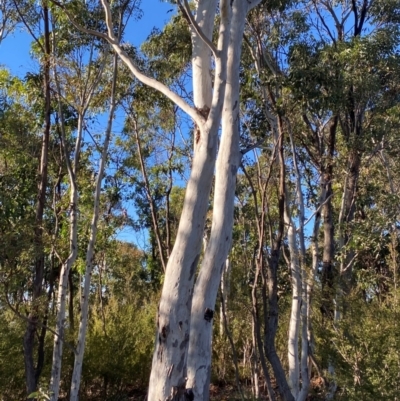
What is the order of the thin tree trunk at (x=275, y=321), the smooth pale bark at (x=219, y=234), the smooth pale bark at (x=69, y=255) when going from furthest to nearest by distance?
the smooth pale bark at (x=69, y=255), the thin tree trunk at (x=275, y=321), the smooth pale bark at (x=219, y=234)

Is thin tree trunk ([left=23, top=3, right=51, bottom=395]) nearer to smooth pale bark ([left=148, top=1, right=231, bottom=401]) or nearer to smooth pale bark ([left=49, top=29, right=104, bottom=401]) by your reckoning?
smooth pale bark ([left=49, top=29, right=104, bottom=401])

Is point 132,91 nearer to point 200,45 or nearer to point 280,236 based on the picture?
point 280,236

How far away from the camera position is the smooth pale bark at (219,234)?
360 cm

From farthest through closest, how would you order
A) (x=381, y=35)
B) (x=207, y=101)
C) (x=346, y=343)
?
(x=381, y=35)
(x=346, y=343)
(x=207, y=101)

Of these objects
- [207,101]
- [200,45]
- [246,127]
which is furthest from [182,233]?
[246,127]

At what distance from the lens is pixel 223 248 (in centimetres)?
385

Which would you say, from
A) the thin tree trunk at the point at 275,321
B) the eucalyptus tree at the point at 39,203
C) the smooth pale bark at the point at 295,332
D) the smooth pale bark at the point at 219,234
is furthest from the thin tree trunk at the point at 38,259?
the smooth pale bark at the point at 219,234

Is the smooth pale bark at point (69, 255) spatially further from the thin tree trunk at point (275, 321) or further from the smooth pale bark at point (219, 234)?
the smooth pale bark at point (219, 234)

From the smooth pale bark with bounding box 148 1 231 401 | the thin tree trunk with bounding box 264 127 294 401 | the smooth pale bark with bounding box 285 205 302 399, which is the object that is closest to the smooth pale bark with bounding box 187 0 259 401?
the smooth pale bark with bounding box 148 1 231 401

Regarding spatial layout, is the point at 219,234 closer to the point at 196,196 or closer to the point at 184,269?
the point at 196,196

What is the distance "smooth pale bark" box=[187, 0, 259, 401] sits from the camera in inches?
142

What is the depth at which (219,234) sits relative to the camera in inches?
152

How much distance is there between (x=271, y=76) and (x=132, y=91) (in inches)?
107

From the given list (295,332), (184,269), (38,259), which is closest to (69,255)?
(38,259)
